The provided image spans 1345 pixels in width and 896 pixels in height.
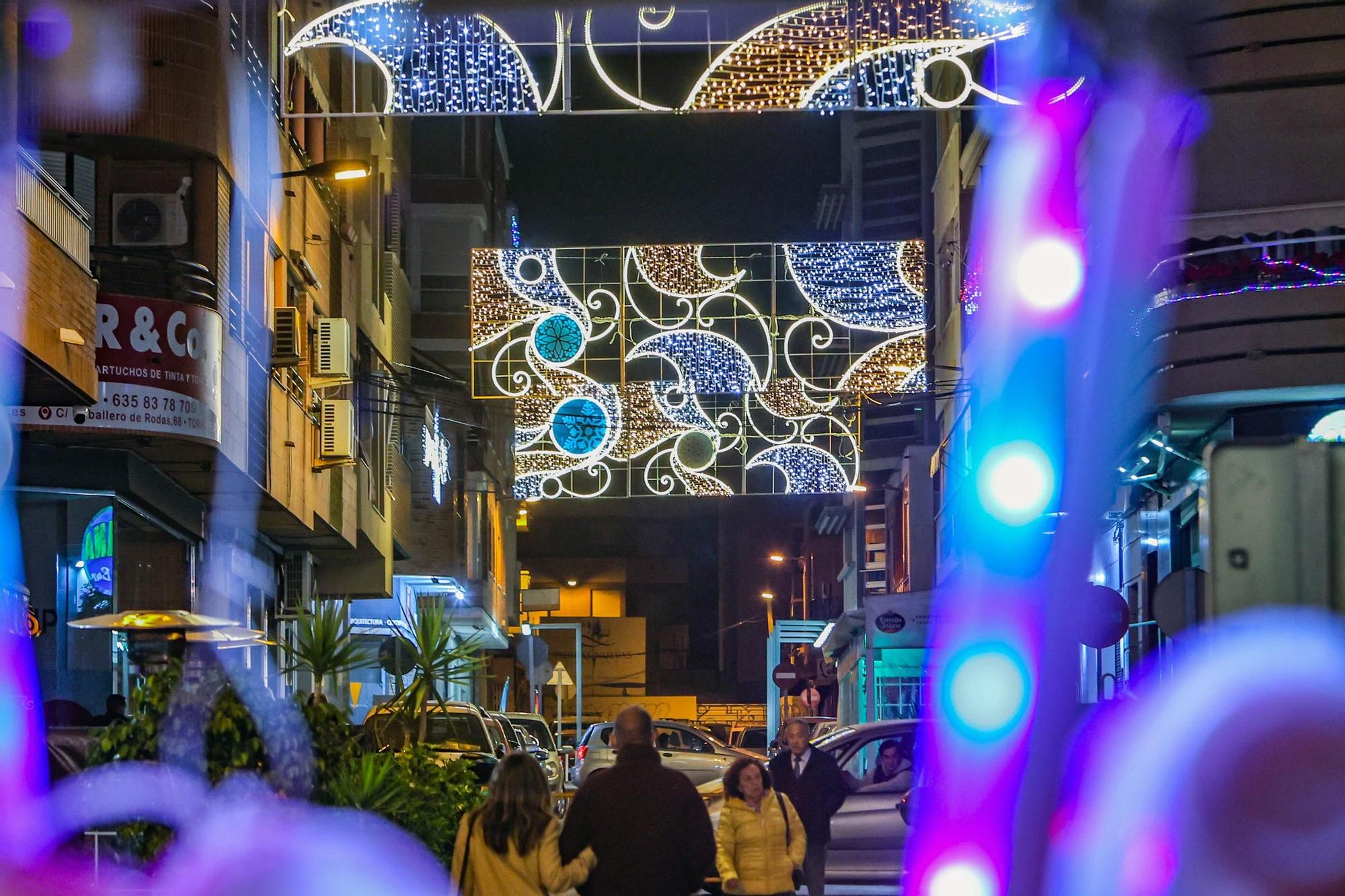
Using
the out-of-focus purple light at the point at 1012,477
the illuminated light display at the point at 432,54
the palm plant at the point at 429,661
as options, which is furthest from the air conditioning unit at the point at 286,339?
the out-of-focus purple light at the point at 1012,477

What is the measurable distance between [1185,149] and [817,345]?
39.4ft

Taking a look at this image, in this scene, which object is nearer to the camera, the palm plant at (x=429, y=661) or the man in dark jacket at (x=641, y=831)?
the man in dark jacket at (x=641, y=831)

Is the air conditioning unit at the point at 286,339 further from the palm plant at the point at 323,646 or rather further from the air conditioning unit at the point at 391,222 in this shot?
the air conditioning unit at the point at 391,222

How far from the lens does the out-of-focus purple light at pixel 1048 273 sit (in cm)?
3105

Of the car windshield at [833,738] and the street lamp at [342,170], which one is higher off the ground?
the street lamp at [342,170]

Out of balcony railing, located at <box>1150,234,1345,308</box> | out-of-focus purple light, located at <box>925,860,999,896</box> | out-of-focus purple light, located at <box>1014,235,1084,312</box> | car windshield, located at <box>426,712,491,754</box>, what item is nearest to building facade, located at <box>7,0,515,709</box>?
car windshield, located at <box>426,712,491,754</box>

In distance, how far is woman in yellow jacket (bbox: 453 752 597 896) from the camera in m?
8.47

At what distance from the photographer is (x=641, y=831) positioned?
8.70 m

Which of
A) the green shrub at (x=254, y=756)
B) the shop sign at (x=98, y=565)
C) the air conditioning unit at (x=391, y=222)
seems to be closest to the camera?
the green shrub at (x=254, y=756)

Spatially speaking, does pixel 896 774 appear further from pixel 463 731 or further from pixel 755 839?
pixel 463 731

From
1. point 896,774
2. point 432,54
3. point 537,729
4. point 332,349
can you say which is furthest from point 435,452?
point 896,774

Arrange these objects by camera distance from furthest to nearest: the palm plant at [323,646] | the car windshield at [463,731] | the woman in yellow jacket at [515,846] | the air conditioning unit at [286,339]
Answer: the air conditioning unit at [286,339], the car windshield at [463,731], the palm plant at [323,646], the woman in yellow jacket at [515,846]

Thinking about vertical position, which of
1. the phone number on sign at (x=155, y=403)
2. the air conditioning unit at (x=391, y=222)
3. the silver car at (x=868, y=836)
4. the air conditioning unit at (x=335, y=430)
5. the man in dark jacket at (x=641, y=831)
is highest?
the air conditioning unit at (x=391, y=222)

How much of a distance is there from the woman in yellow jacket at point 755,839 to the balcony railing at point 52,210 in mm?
8697
